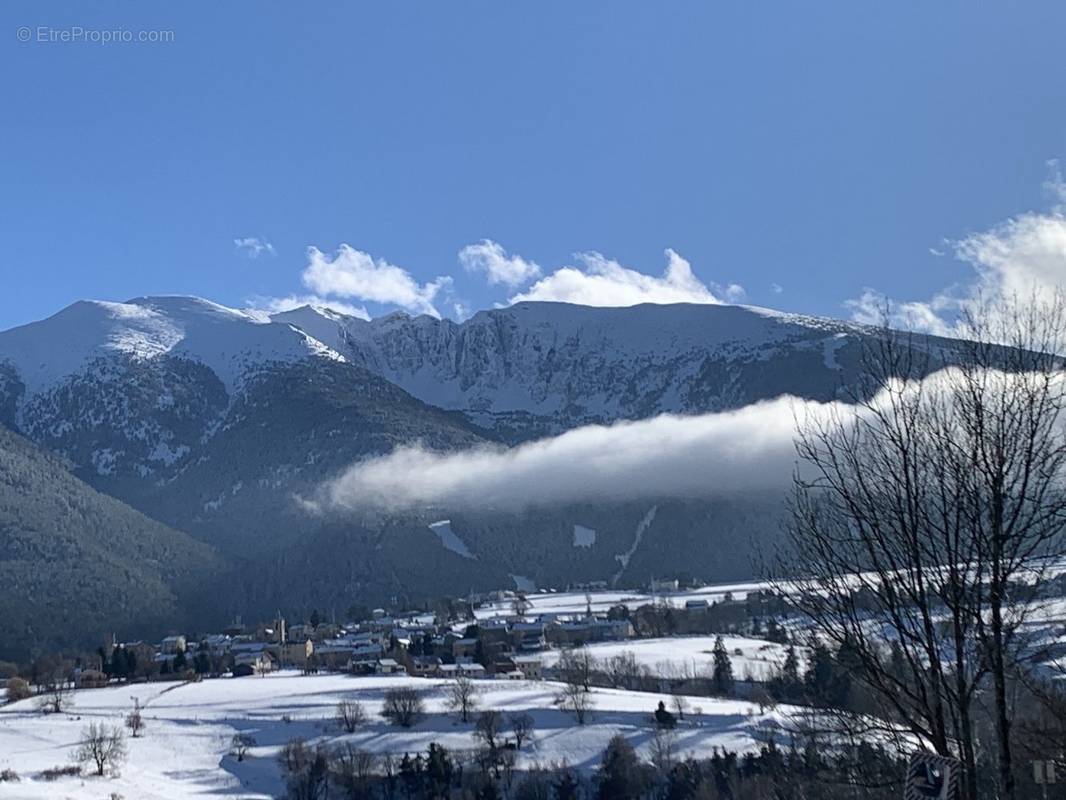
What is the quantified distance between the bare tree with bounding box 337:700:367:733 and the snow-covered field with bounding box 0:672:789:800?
65 cm

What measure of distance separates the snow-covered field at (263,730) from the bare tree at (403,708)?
73 centimetres

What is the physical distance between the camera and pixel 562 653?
4008 inches

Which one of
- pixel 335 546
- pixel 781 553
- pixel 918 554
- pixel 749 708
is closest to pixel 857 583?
pixel 918 554

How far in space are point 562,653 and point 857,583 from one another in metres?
92.1

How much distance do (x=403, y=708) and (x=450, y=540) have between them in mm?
124082

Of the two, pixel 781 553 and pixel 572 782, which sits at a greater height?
pixel 781 553

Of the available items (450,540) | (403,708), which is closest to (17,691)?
(403,708)

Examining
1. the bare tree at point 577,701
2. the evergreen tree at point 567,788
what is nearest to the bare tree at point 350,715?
the bare tree at point 577,701

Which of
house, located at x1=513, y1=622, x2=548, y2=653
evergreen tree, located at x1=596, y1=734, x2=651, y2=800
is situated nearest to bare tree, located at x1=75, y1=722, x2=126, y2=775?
evergreen tree, located at x1=596, y1=734, x2=651, y2=800

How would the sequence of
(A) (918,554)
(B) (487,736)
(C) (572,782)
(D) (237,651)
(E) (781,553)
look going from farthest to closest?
(D) (237,651), (B) (487,736), (C) (572,782), (E) (781,553), (A) (918,554)

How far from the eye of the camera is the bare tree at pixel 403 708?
7150cm

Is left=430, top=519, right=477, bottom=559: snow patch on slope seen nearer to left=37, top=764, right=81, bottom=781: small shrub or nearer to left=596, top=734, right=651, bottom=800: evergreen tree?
left=596, top=734, right=651, bottom=800: evergreen tree

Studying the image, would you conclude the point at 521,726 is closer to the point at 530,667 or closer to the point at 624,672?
the point at 624,672

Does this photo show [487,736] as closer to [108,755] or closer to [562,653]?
[108,755]
